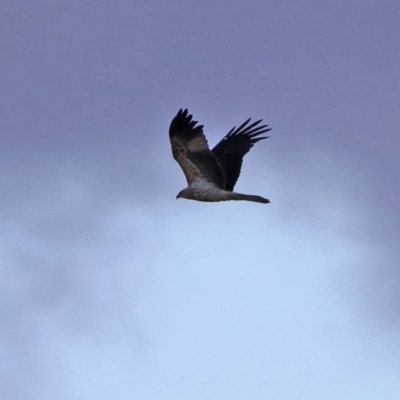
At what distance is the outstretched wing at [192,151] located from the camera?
32.3 metres

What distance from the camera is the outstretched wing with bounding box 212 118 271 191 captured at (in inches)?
1335

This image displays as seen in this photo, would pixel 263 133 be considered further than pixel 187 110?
Yes

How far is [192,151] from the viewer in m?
32.7

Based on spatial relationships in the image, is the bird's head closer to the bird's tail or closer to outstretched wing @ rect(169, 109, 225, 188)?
outstretched wing @ rect(169, 109, 225, 188)

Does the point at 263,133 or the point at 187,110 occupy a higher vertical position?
the point at 263,133

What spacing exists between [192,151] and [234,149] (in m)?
3.27

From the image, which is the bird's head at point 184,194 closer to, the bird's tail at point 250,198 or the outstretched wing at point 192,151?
the outstretched wing at point 192,151

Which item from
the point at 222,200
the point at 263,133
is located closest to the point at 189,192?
the point at 222,200

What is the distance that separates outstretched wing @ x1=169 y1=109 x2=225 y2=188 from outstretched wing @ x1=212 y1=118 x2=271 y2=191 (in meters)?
0.51

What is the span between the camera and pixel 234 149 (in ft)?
117

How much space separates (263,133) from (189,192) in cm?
420

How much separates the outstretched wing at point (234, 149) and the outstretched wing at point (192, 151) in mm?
514

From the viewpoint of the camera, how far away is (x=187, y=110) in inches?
1275

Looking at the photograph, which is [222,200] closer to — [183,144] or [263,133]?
[183,144]
